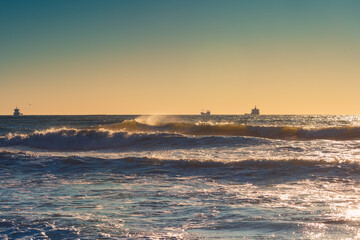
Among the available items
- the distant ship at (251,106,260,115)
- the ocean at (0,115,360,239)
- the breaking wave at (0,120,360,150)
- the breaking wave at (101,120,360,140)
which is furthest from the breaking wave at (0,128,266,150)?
the distant ship at (251,106,260,115)

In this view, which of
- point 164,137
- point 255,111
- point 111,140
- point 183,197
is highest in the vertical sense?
point 255,111

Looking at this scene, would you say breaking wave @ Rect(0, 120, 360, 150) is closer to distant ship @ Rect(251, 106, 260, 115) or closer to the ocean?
the ocean

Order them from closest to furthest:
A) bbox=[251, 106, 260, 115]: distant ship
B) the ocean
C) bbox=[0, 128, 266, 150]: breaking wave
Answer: the ocean, bbox=[0, 128, 266, 150]: breaking wave, bbox=[251, 106, 260, 115]: distant ship

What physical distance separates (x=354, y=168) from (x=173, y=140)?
1255cm

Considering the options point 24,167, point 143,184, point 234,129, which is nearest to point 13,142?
point 24,167

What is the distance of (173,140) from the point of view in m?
23.0

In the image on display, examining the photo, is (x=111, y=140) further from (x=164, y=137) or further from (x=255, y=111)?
(x=255, y=111)

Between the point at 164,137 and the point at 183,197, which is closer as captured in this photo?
the point at 183,197

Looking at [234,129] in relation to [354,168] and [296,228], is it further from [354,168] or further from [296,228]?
[296,228]

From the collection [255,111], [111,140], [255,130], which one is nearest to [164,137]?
[111,140]

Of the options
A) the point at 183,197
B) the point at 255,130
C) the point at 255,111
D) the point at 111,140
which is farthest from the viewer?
the point at 255,111

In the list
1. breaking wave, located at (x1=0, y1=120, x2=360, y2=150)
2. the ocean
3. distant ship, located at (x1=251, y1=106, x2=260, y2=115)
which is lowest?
the ocean

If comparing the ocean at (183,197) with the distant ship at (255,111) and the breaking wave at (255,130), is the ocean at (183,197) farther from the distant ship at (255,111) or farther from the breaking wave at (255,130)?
the distant ship at (255,111)

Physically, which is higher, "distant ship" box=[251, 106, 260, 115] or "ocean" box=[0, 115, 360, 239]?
"distant ship" box=[251, 106, 260, 115]
